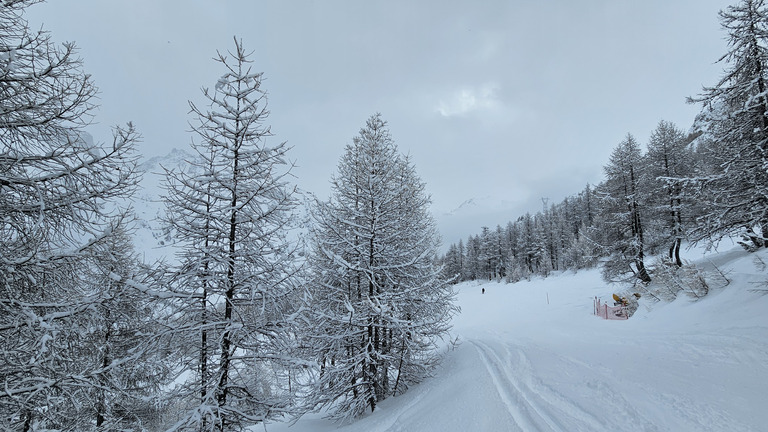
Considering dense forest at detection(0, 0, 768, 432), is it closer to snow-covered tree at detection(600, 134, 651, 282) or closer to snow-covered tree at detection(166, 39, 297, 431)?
snow-covered tree at detection(166, 39, 297, 431)

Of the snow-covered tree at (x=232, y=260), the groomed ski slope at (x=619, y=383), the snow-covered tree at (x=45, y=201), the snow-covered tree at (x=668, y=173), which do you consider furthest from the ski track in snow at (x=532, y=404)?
the snow-covered tree at (x=668, y=173)

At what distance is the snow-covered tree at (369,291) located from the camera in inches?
301

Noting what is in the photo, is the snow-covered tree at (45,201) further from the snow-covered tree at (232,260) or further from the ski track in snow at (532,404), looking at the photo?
the ski track in snow at (532,404)

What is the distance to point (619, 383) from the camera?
19.5 ft

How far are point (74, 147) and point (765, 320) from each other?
15227 mm

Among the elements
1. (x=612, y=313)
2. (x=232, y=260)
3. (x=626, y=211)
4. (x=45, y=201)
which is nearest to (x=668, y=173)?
(x=626, y=211)

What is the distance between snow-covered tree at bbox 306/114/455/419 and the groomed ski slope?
0.81 metres

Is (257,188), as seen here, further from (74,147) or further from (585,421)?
(585,421)

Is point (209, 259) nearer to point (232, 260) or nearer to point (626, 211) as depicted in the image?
point (232, 260)

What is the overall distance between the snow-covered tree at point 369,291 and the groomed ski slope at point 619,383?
81 cm

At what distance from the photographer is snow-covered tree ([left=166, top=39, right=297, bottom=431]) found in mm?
5699

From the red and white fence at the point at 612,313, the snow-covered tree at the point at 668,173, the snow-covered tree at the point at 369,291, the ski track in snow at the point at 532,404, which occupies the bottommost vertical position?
the red and white fence at the point at 612,313

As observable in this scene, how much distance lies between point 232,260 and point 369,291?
3970mm

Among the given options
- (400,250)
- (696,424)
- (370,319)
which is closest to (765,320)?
(696,424)
